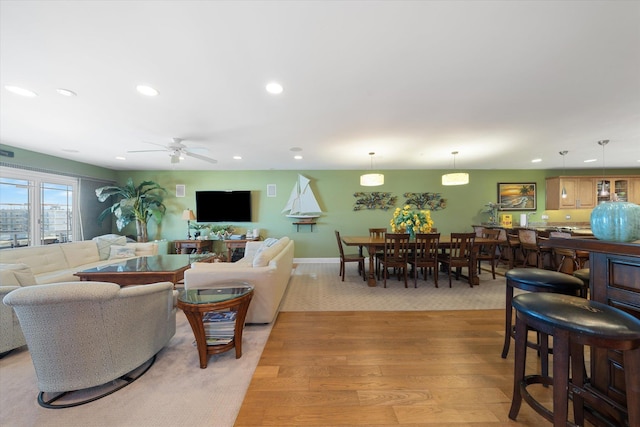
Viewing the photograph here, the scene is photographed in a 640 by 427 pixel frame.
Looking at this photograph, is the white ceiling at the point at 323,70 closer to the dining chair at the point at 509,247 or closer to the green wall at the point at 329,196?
the dining chair at the point at 509,247

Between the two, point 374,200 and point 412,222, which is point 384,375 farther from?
point 374,200

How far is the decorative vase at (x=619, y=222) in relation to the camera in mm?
1189

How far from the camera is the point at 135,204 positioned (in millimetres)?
5383

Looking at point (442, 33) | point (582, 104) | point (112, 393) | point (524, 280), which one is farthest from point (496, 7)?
point (112, 393)

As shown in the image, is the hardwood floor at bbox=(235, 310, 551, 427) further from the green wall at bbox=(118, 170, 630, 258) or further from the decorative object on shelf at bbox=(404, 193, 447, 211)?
the decorative object on shelf at bbox=(404, 193, 447, 211)

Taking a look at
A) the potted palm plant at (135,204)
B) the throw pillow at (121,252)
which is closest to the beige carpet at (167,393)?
the throw pillow at (121,252)

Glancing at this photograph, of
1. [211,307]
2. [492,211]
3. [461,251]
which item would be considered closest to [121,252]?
[211,307]

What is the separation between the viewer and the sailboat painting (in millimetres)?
5918

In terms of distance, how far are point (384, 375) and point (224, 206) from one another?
5279 mm

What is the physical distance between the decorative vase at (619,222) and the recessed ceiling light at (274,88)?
2.33 meters

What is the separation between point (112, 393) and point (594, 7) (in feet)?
12.7

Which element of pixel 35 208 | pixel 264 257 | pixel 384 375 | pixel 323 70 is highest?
pixel 323 70

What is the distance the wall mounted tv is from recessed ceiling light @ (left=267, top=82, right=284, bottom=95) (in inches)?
159

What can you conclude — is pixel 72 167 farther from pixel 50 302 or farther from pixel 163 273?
pixel 50 302
